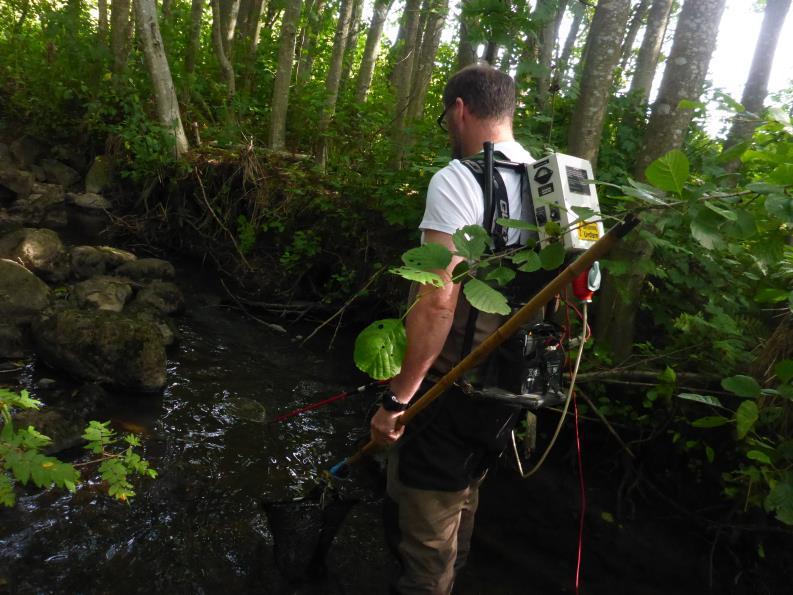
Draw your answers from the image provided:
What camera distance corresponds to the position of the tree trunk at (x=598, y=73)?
166 inches

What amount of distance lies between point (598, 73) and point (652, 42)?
6.63m

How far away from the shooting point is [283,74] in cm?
866

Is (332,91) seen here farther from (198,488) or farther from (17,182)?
(198,488)

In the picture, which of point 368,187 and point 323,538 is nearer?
point 323,538

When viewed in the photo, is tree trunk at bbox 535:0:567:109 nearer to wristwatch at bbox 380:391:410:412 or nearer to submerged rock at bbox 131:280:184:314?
wristwatch at bbox 380:391:410:412

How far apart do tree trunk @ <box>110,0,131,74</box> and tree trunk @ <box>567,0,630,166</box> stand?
30.3 feet

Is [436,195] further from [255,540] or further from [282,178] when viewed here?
[282,178]

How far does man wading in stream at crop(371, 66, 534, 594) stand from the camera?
6.70 ft

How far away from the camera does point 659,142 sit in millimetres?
4062


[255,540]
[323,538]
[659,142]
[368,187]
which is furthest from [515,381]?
[368,187]

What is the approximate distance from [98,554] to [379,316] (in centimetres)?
385

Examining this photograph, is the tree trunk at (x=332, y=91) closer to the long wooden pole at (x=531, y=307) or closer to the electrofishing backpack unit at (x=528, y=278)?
the electrofishing backpack unit at (x=528, y=278)

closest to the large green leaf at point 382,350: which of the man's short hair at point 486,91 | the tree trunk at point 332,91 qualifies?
the man's short hair at point 486,91

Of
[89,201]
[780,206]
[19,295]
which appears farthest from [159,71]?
[780,206]
